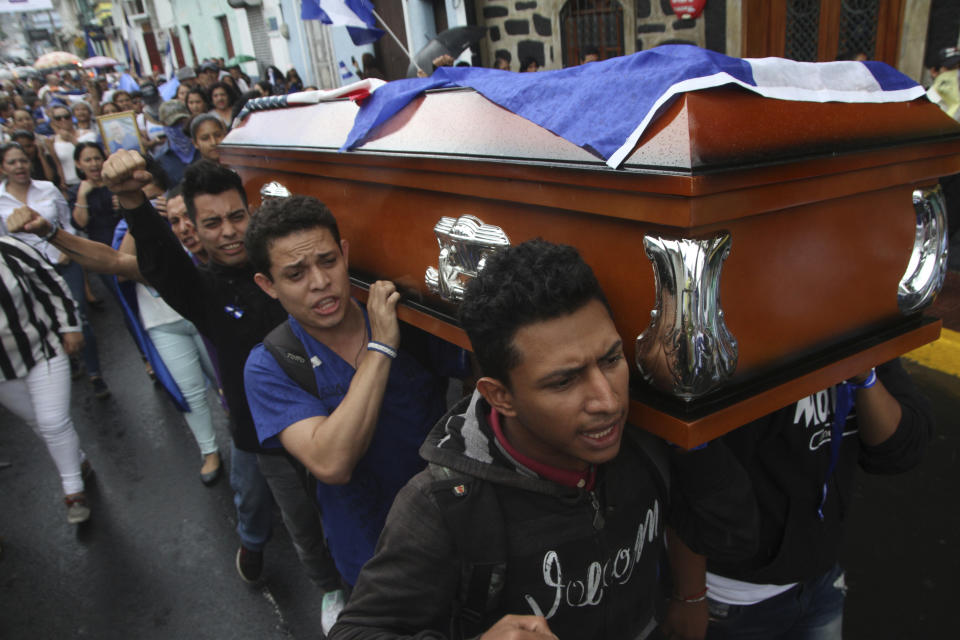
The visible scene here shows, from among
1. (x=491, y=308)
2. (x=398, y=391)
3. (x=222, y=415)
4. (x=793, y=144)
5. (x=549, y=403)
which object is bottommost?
(x=222, y=415)

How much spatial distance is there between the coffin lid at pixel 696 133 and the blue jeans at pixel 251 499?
165 cm

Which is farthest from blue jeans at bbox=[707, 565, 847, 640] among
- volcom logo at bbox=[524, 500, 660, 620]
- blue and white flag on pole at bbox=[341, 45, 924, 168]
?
blue and white flag on pole at bbox=[341, 45, 924, 168]

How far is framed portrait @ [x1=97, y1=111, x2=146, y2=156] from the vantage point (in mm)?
6168

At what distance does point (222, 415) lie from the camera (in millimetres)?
4719

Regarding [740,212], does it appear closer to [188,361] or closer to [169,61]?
[188,361]

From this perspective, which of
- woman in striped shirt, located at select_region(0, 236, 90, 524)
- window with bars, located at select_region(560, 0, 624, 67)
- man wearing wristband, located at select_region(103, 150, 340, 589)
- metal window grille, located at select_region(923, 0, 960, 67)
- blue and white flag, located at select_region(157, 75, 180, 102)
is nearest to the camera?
man wearing wristband, located at select_region(103, 150, 340, 589)

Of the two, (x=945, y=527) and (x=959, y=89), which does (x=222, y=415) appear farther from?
(x=959, y=89)

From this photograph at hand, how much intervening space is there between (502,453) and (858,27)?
6278 millimetres

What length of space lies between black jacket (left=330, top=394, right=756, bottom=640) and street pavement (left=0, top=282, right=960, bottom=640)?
1.51m

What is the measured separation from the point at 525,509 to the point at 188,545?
2.80 metres

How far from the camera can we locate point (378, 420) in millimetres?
1860

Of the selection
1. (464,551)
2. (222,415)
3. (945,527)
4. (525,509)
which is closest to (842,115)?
(525,509)

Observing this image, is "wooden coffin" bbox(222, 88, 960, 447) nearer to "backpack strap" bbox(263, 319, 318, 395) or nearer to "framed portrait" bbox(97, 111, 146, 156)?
"backpack strap" bbox(263, 319, 318, 395)

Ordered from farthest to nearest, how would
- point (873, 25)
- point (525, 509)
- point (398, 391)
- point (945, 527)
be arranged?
point (873, 25) → point (945, 527) → point (398, 391) → point (525, 509)
